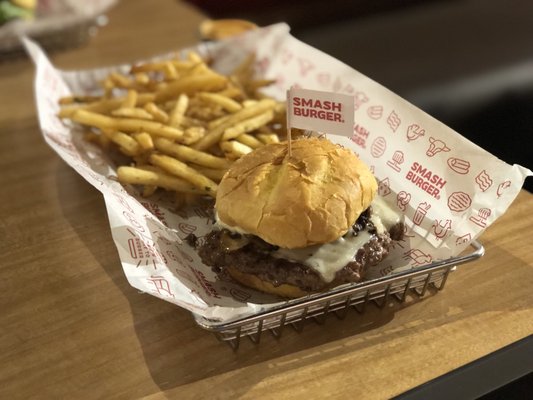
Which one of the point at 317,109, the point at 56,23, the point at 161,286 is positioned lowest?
the point at 56,23

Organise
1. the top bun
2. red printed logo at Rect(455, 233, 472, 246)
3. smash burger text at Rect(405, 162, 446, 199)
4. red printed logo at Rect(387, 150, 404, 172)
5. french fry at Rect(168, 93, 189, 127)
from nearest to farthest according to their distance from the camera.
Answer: the top bun < red printed logo at Rect(455, 233, 472, 246) < smash burger text at Rect(405, 162, 446, 199) < red printed logo at Rect(387, 150, 404, 172) < french fry at Rect(168, 93, 189, 127)

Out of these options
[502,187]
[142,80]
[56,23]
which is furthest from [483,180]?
[56,23]

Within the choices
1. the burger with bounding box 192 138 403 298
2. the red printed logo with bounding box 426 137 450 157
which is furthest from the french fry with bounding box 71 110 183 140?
the red printed logo with bounding box 426 137 450 157

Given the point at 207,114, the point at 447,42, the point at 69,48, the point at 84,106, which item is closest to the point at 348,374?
the point at 207,114

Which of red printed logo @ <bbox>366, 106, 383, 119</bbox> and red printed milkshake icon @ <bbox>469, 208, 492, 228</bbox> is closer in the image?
red printed milkshake icon @ <bbox>469, 208, 492, 228</bbox>

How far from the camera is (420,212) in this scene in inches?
67.7

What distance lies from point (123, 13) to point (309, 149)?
88.5 inches

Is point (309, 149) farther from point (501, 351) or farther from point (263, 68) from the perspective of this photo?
point (263, 68)

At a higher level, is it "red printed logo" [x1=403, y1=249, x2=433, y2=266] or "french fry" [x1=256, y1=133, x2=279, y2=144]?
"red printed logo" [x1=403, y1=249, x2=433, y2=266]

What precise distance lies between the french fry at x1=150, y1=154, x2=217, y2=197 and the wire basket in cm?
54

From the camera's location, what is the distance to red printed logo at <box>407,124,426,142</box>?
1.77 metres

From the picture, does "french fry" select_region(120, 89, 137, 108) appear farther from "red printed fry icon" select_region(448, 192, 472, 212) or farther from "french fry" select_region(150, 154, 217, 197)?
"red printed fry icon" select_region(448, 192, 472, 212)

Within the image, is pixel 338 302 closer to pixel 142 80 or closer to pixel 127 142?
pixel 127 142

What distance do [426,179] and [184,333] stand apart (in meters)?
0.77
